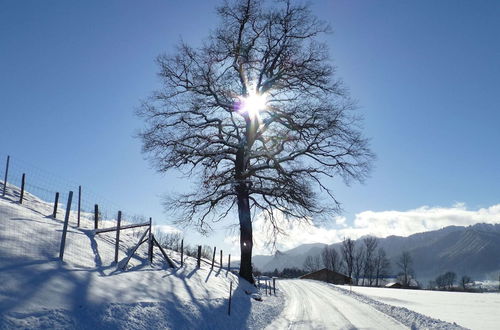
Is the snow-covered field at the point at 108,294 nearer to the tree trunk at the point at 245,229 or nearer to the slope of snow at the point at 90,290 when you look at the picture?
the slope of snow at the point at 90,290

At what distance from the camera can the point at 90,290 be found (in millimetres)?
7816

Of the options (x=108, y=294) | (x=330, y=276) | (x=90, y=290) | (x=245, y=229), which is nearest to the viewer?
(x=90, y=290)

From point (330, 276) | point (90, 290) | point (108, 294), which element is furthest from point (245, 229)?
point (330, 276)

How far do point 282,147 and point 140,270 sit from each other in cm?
1157

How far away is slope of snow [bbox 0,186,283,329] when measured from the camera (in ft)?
21.0

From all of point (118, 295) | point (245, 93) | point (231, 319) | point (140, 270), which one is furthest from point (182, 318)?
point (245, 93)

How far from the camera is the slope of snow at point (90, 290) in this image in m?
6.39

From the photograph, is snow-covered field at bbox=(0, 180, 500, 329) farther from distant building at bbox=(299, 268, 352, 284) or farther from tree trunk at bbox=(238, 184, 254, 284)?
distant building at bbox=(299, 268, 352, 284)

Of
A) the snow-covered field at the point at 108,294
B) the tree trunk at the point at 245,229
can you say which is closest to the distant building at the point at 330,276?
the tree trunk at the point at 245,229

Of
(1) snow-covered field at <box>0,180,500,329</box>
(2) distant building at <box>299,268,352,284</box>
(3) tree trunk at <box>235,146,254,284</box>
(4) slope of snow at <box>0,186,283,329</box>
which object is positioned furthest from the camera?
(2) distant building at <box>299,268,352,284</box>

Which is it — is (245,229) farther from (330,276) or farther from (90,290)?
(330,276)

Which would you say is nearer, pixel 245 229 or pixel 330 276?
pixel 245 229

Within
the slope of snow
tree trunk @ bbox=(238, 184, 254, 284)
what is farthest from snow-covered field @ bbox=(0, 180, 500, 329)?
tree trunk @ bbox=(238, 184, 254, 284)

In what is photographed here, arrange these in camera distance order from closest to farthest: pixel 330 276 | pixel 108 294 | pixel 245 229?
A: 1. pixel 108 294
2. pixel 245 229
3. pixel 330 276
